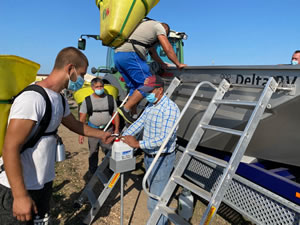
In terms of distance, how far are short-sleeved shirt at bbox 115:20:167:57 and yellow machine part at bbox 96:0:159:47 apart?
0.25ft

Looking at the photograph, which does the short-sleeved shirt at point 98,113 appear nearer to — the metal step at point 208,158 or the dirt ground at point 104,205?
the dirt ground at point 104,205

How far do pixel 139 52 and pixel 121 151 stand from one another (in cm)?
164

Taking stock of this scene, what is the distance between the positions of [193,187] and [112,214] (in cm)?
179

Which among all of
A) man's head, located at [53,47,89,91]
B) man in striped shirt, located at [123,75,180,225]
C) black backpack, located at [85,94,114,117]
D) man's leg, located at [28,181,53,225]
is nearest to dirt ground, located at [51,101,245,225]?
man in striped shirt, located at [123,75,180,225]

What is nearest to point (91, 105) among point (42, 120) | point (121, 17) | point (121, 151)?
point (121, 17)

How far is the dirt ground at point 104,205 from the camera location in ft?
9.96

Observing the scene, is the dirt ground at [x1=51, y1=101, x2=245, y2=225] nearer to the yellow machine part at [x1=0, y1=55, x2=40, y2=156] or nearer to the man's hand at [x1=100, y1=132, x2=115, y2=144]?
the man's hand at [x1=100, y1=132, x2=115, y2=144]

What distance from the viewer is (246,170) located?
2.36 meters

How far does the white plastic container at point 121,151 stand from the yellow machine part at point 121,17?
1596 mm

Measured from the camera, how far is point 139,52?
3.17 metres

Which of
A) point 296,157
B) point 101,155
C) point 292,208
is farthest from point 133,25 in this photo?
point 101,155

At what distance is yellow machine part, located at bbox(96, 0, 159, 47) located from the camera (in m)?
2.86

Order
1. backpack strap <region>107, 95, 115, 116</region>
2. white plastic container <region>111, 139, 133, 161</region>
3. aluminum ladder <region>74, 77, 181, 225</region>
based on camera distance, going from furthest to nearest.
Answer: backpack strap <region>107, 95, 115, 116</region> < aluminum ladder <region>74, 77, 181, 225</region> < white plastic container <region>111, 139, 133, 161</region>

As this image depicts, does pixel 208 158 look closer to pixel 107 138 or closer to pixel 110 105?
pixel 107 138
